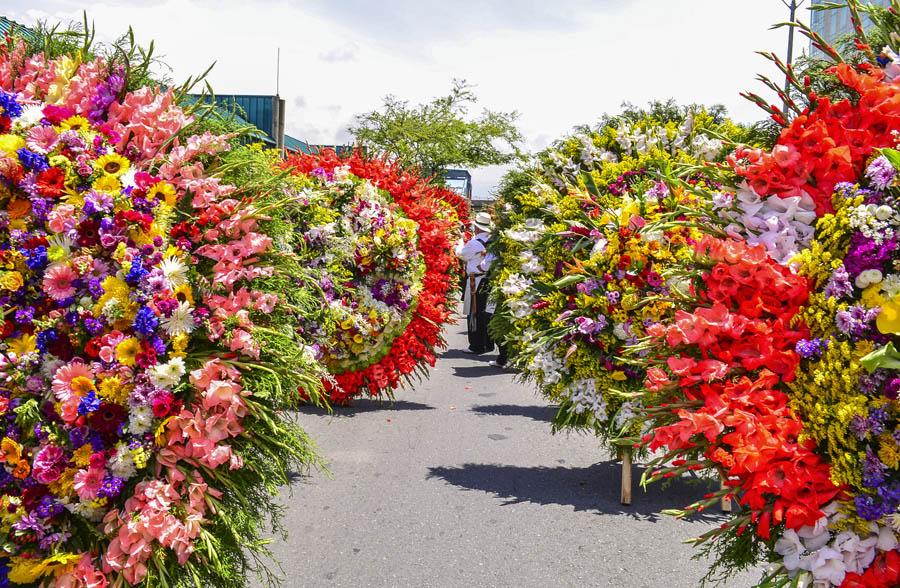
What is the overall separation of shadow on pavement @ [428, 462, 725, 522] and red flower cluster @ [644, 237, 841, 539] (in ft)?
9.44

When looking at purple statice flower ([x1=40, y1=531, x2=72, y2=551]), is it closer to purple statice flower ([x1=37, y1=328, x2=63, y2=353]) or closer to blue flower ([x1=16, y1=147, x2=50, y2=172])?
purple statice flower ([x1=37, y1=328, x2=63, y2=353])

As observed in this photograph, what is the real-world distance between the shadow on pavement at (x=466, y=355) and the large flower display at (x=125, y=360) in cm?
1002

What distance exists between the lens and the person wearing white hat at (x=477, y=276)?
11484mm

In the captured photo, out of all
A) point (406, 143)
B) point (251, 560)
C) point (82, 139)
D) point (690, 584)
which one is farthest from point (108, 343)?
point (406, 143)

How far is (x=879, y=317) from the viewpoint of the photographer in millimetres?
2311

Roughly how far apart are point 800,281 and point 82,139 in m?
2.77

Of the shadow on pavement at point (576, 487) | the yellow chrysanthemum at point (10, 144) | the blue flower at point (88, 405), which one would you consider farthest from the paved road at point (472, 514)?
the yellow chrysanthemum at point (10, 144)

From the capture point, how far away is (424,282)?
8102 millimetres

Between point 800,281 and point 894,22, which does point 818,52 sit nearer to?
point 894,22

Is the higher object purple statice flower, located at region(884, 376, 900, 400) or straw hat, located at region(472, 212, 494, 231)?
straw hat, located at region(472, 212, 494, 231)

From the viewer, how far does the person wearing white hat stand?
11.5 meters

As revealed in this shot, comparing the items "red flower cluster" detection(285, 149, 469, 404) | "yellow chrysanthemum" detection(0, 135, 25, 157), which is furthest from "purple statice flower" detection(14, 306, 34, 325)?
"red flower cluster" detection(285, 149, 469, 404)

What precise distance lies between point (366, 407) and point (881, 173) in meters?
7.11

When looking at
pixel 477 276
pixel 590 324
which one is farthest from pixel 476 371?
pixel 590 324
